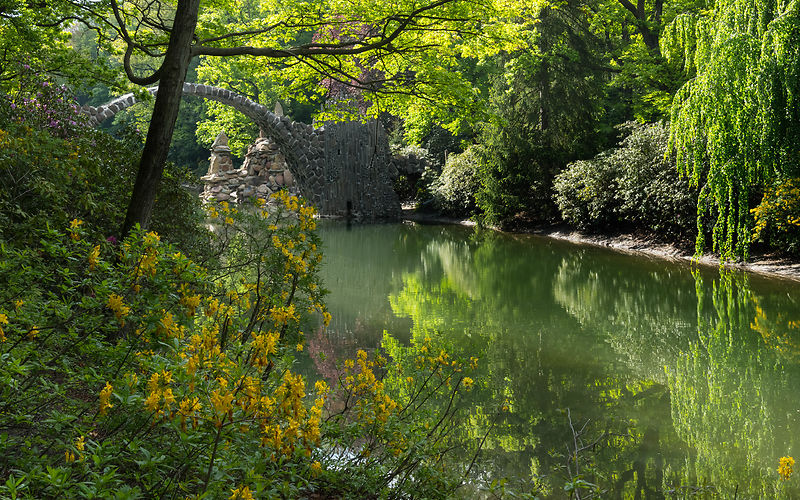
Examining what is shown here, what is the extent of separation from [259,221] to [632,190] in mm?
11353

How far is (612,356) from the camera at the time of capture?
233 inches

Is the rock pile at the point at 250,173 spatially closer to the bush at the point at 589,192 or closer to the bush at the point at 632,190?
the bush at the point at 589,192

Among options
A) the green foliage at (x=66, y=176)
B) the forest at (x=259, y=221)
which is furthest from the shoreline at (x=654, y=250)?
the green foliage at (x=66, y=176)

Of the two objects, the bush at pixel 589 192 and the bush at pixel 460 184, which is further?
the bush at pixel 460 184

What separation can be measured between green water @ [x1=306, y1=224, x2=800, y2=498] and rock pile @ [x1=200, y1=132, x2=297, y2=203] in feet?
47.7

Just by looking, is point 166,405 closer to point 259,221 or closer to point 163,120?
point 259,221

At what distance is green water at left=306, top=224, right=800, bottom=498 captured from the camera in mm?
3668

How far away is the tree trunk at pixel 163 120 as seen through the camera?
4016 millimetres

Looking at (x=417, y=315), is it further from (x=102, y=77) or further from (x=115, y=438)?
(x=115, y=438)

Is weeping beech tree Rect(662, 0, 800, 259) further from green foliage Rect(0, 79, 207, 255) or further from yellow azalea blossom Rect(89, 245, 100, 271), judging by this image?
yellow azalea blossom Rect(89, 245, 100, 271)

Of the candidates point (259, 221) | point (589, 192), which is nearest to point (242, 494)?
point (259, 221)

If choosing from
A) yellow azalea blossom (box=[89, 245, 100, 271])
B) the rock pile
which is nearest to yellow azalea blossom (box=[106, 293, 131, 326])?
yellow azalea blossom (box=[89, 245, 100, 271])

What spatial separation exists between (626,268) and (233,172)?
19.0m

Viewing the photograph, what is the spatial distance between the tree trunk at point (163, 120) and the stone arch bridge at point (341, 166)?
1685 cm
